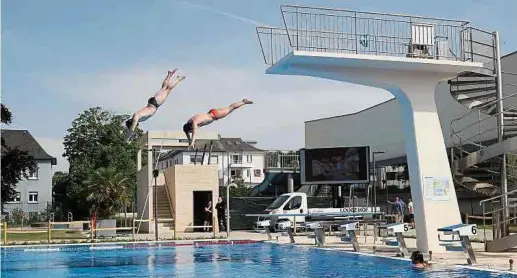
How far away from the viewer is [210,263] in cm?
Answer: 1750

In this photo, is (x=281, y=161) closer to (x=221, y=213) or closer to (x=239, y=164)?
(x=221, y=213)

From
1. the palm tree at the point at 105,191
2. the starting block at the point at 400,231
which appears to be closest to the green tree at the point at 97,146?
the palm tree at the point at 105,191

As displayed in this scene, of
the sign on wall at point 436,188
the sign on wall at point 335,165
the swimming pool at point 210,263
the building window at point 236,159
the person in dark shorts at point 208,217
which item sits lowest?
the swimming pool at point 210,263

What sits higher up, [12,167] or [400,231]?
[12,167]

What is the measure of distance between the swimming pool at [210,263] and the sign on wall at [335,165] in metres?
12.2

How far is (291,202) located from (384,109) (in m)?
26.4

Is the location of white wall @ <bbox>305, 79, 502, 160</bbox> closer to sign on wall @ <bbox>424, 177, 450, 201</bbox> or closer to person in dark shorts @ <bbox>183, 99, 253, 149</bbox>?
person in dark shorts @ <bbox>183, 99, 253, 149</bbox>

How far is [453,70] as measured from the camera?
56.0ft

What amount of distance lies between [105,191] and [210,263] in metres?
24.7

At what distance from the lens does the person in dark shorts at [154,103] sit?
3041cm

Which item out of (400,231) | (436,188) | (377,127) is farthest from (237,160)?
(400,231)

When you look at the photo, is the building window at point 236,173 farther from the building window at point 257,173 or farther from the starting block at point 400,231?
the starting block at point 400,231

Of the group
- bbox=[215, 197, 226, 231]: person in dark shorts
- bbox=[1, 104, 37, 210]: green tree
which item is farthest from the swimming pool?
bbox=[1, 104, 37, 210]: green tree

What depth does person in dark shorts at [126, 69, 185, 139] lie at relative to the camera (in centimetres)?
3041
